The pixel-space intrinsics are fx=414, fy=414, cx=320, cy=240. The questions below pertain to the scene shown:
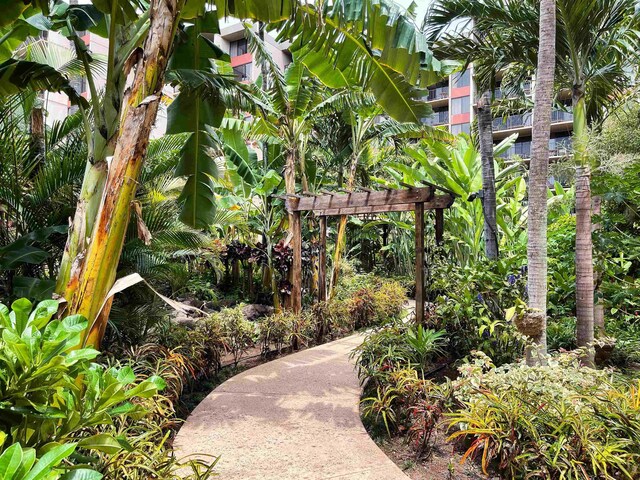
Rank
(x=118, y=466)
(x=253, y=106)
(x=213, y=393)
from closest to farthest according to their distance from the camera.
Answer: (x=118, y=466) < (x=213, y=393) < (x=253, y=106)

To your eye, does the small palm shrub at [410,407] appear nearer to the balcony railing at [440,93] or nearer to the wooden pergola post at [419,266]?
the wooden pergola post at [419,266]

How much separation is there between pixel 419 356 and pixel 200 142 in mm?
3945

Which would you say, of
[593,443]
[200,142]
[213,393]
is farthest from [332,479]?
[200,142]

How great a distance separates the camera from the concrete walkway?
10.6ft

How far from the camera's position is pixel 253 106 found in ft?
20.4

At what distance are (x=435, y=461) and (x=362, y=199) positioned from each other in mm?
5272

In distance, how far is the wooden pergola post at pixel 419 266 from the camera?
6.37 m

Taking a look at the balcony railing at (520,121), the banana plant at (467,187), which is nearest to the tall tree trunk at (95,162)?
the banana plant at (467,187)

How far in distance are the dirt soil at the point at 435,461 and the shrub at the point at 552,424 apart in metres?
0.17

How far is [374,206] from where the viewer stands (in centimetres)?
805

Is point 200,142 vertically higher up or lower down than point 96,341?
higher up

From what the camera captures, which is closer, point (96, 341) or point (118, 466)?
point (118, 466)

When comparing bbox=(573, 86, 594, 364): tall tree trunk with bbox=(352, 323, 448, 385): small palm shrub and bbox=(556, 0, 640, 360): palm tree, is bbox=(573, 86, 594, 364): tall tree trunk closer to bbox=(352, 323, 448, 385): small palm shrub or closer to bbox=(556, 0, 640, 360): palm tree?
bbox=(556, 0, 640, 360): palm tree

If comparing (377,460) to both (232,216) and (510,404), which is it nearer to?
(510,404)
